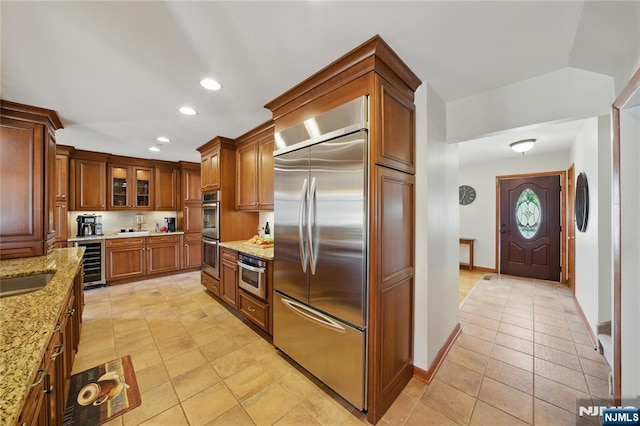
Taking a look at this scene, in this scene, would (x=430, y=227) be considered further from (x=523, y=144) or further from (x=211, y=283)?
(x=211, y=283)

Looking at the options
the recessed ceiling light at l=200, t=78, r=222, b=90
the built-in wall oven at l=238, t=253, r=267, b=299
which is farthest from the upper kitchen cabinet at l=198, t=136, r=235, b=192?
the recessed ceiling light at l=200, t=78, r=222, b=90

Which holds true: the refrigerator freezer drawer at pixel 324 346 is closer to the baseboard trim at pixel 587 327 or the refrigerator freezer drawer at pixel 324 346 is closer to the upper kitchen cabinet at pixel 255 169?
the upper kitchen cabinet at pixel 255 169

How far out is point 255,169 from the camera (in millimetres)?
3301

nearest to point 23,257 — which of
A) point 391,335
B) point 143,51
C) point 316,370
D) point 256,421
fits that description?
point 143,51

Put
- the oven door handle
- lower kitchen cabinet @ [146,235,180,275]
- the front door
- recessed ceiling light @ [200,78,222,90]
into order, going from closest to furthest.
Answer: recessed ceiling light @ [200,78,222,90], the oven door handle, the front door, lower kitchen cabinet @ [146,235,180,275]

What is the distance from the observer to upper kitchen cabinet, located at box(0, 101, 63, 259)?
7.86ft

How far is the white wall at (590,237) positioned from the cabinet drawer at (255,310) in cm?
342

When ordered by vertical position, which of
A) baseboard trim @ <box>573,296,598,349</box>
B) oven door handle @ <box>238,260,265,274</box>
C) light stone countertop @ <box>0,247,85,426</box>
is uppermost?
light stone countertop @ <box>0,247,85,426</box>

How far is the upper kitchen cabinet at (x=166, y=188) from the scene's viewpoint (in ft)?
17.4

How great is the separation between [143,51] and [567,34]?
105 inches

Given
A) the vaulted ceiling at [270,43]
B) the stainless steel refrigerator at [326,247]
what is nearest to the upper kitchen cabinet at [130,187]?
the vaulted ceiling at [270,43]

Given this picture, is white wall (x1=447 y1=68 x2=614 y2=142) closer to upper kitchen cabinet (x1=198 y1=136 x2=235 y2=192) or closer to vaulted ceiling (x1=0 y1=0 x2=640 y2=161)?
vaulted ceiling (x1=0 y1=0 x2=640 y2=161)

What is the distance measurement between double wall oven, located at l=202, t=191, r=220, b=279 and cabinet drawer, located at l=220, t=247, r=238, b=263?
0.49ft

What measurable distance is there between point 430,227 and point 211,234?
10.4 ft
